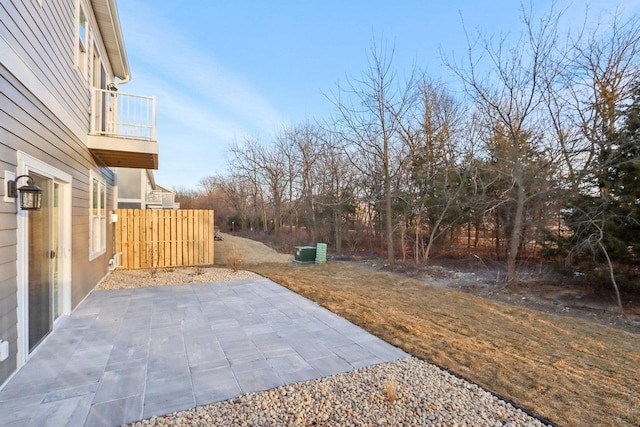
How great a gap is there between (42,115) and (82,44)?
256 cm

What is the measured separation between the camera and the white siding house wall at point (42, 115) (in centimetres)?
231

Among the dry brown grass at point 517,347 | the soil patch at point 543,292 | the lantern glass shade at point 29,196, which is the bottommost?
the soil patch at point 543,292

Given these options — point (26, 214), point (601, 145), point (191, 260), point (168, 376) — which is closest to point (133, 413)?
point (168, 376)

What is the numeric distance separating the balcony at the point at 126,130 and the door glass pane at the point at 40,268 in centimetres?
214

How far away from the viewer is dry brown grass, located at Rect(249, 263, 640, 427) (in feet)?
7.79

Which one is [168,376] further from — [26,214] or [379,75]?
[379,75]

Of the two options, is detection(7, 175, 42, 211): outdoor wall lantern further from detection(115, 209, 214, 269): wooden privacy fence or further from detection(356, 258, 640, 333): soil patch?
detection(356, 258, 640, 333): soil patch

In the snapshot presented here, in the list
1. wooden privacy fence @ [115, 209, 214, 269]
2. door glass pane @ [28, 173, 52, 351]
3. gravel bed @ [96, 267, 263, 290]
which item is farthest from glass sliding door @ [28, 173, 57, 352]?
wooden privacy fence @ [115, 209, 214, 269]

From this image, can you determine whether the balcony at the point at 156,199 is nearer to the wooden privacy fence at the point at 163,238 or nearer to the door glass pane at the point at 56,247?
the wooden privacy fence at the point at 163,238

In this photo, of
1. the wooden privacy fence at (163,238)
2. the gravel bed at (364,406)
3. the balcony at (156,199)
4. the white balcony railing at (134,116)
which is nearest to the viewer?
the gravel bed at (364,406)

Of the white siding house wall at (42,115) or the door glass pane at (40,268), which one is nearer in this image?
the white siding house wall at (42,115)

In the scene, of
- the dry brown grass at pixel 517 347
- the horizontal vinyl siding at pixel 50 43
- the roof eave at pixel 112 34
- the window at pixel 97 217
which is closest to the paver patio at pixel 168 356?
the dry brown grass at pixel 517 347

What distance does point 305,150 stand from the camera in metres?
17.1

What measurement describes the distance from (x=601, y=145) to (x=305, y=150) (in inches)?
491
